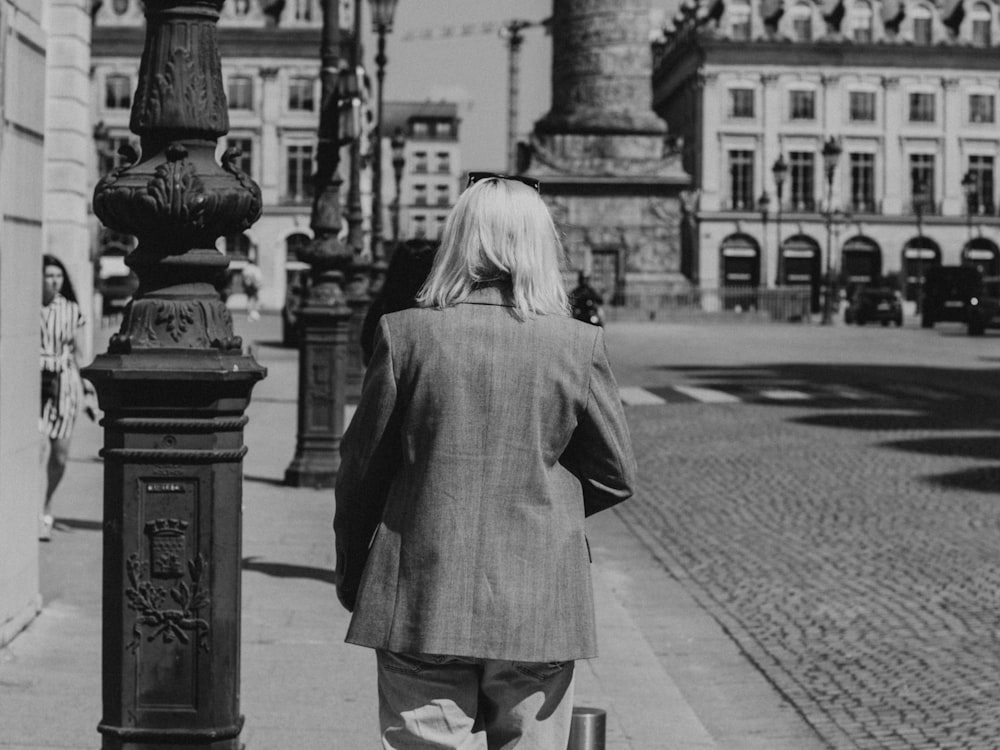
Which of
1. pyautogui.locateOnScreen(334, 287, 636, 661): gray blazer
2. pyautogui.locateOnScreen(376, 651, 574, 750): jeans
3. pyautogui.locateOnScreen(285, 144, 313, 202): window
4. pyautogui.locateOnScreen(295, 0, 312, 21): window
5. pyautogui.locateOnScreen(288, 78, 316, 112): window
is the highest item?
pyautogui.locateOnScreen(295, 0, 312, 21): window

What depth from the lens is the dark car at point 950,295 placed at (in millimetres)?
62688

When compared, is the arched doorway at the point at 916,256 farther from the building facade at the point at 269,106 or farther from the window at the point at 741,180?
the building facade at the point at 269,106

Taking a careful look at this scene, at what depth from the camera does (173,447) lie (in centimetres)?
427

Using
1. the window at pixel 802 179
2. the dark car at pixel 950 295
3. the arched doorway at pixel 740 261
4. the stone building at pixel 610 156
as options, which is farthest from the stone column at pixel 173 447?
the window at pixel 802 179

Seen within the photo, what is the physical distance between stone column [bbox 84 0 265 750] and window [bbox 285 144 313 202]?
8203 centimetres

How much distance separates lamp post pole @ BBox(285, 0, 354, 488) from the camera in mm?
13922

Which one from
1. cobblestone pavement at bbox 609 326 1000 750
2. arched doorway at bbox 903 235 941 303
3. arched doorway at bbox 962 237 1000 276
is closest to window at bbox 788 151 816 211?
arched doorway at bbox 903 235 941 303

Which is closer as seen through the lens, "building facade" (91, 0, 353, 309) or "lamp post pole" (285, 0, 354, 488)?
"lamp post pole" (285, 0, 354, 488)

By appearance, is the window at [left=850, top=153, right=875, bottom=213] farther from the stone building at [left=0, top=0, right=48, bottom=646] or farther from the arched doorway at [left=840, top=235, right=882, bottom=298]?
the stone building at [left=0, top=0, right=48, bottom=646]

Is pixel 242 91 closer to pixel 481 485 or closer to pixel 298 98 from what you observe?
pixel 298 98

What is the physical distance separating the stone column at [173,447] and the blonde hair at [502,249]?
816 millimetres

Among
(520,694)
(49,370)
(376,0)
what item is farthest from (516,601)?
(376,0)

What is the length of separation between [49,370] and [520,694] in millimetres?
7145

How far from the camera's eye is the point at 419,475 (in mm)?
3711
